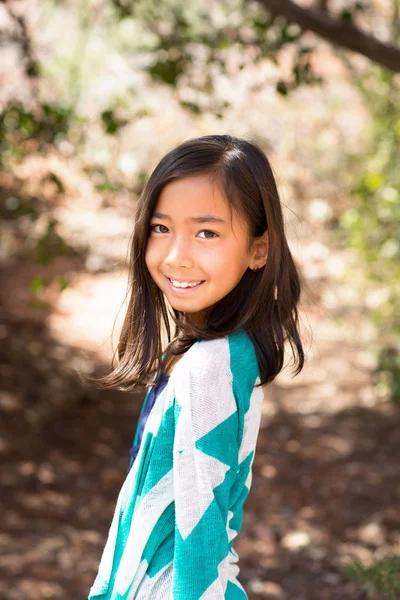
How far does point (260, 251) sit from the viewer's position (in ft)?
5.12

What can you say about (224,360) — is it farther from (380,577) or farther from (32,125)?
(32,125)

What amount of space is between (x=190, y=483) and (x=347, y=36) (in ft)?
8.41

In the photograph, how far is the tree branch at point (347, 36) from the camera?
3312 mm

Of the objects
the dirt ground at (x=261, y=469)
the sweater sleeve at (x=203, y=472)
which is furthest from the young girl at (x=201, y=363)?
the dirt ground at (x=261, y=469)

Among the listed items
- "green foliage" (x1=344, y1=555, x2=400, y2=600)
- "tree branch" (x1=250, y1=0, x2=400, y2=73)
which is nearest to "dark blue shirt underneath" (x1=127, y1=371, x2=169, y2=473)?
"green foliage" (x1=344, y1=555, x2=400, y2=600)

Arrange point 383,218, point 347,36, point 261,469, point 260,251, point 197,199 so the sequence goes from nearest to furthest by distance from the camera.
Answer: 1. point 197,199
2. point 260,251
3. point 347,36
4. point 261,469
5. point 383,218

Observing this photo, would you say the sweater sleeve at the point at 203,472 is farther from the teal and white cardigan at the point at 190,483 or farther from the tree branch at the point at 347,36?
the tree branch at the point at 347,36

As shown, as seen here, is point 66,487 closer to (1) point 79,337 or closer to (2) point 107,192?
(2) point 107,192

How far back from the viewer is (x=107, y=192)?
4.09m

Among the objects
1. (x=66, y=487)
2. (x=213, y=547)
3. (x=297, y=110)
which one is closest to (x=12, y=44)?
(x=66, y=487)

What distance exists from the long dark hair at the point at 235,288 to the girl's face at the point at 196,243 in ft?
0.07

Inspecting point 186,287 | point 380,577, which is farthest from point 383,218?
point 186,287

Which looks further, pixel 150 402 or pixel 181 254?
pixel 150 402

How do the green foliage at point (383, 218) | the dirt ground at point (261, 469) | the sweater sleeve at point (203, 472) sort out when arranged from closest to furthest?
the sweater sleeve at point (203, 472) < the dirt ground at point (261, 469) < the green foliage at point (383, 218)
